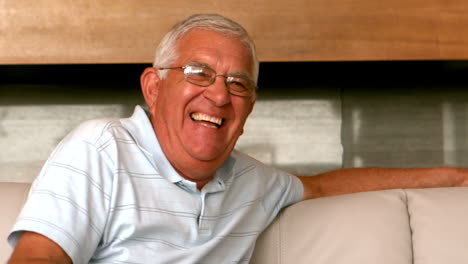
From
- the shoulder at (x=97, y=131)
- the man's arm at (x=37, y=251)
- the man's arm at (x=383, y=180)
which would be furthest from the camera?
the man's arm at (x=383, y=180)

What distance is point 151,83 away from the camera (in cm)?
158

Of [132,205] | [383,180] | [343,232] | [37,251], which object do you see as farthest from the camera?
[383,180]

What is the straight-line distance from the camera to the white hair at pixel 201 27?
152 centimetres

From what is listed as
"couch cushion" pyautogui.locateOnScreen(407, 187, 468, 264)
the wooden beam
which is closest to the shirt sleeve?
the wooden beam

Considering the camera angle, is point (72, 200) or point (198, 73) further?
point (198, 73)

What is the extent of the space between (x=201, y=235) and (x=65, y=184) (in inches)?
12.6

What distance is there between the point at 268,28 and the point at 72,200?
0.74 m

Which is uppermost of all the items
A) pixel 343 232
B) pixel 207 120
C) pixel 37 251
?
pixel 207 120

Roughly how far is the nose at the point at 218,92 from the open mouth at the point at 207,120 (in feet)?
0.11

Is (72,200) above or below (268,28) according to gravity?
below

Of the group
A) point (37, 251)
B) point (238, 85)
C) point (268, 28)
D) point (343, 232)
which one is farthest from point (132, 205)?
point (268, 28)

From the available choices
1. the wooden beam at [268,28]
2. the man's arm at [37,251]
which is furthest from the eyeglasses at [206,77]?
the man's arm at [37,251]

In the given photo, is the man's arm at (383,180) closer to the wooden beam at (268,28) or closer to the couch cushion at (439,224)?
the couch cushion at (439,224)

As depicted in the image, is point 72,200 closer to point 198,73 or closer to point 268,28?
point 198,73
